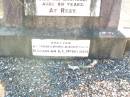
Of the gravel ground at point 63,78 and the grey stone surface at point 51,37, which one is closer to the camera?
the gravel ground at point 63,78

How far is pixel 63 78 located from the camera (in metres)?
2.99

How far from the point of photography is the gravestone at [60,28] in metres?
3.09

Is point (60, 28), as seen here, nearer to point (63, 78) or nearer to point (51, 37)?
point (51, 37)

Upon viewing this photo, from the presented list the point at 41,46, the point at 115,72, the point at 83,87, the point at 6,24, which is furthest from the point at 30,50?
the point at 115,72

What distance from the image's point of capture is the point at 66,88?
2.85 m

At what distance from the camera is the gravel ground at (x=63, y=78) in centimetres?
279

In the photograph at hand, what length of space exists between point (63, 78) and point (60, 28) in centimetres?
63

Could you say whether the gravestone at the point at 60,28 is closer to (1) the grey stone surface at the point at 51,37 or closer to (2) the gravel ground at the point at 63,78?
(1) the grey stone surface at the point at 51,37

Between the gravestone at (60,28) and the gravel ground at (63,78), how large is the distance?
0.42 ft

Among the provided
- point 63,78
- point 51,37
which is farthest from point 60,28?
point 63,78

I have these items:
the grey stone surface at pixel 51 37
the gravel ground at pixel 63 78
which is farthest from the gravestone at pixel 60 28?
the gravel ground at pixel 63 78

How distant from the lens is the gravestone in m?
3.09

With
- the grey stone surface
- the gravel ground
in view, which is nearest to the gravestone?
the grey stone surface

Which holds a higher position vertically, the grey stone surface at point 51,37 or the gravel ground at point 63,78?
the grey stone surface at point 51,37
